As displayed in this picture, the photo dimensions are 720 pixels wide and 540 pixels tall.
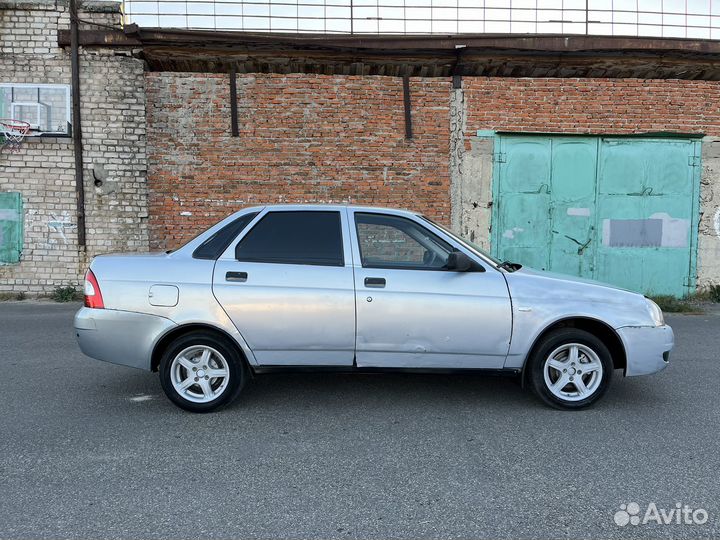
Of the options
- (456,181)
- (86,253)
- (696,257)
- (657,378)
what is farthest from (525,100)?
(86,253)

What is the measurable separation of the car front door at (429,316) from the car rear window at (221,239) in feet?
3.31

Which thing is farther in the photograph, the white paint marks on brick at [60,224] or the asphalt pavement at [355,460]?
the white paint marks on brick at [60,224]

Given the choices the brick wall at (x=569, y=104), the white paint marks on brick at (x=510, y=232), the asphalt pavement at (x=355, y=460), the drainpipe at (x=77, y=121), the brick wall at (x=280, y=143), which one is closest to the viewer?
the asphalt pavement at (x=355, y=460)

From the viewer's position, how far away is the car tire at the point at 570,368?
471cm

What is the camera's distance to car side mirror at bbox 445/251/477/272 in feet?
15.3

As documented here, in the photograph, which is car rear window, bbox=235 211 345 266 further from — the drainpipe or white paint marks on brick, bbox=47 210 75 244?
white paint marks on brick, bbox=47 210 75 244

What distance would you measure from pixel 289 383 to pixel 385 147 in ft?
22.2

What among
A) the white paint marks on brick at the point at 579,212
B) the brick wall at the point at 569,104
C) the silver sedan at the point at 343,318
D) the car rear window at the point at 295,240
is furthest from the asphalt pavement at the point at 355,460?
the brick wall at the point at 569,104

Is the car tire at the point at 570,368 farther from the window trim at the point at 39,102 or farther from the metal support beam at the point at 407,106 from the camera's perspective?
the window trim at the point at 39,102

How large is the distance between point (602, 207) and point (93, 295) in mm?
9714

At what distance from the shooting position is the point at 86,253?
36.6 ft

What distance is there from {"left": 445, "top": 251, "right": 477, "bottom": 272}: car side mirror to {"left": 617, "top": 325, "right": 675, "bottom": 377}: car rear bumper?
131 cm

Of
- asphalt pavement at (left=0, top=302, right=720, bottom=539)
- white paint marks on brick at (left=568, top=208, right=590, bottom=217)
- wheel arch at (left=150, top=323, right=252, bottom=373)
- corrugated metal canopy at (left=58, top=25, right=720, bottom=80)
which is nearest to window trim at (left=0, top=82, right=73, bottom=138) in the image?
corrugated metal canopy at (left=58, top=25, right=720, bottom=80)

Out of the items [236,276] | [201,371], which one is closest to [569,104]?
[236,276]
